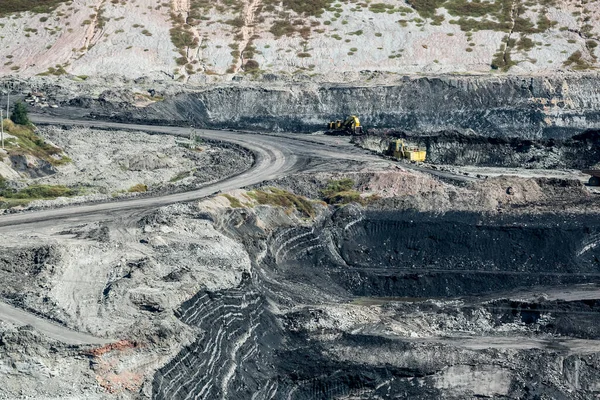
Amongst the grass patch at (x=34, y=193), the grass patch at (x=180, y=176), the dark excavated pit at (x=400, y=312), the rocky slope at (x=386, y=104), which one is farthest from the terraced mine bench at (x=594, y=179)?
the grass patch at (x=34, y=193)

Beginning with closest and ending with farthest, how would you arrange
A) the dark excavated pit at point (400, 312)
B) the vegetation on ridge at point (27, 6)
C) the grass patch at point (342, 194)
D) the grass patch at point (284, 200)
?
1. the dark excavated pit at point (400, 312)
2. the grass patch at point (284, 200)
3. the grass patch at point (342, 194)
4. the vegetation on ridge at point (27, 6)

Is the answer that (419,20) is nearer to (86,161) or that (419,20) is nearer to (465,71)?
(465,71)

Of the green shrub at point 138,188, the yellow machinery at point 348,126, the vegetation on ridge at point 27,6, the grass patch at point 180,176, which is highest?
the vegetation on ridge at point 27,6

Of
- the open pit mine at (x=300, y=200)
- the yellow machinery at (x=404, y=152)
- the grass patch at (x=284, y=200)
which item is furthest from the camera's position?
the yellow machinery at (x=404, y=152)

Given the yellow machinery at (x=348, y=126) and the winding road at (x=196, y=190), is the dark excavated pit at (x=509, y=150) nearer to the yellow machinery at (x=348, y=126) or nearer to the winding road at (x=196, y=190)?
the yellow machinery at (x=348, y=126)

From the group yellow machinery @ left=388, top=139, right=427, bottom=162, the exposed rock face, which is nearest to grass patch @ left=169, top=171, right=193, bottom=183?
yellow machinery @ left=388, top=139, right=427, bottom=162

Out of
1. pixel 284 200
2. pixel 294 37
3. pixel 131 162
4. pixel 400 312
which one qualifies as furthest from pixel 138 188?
pixel 294 37

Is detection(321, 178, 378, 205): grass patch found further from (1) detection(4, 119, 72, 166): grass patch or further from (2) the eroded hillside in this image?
(2) the eroded hillside

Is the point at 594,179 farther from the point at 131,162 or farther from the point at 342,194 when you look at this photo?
the point at 131,162
